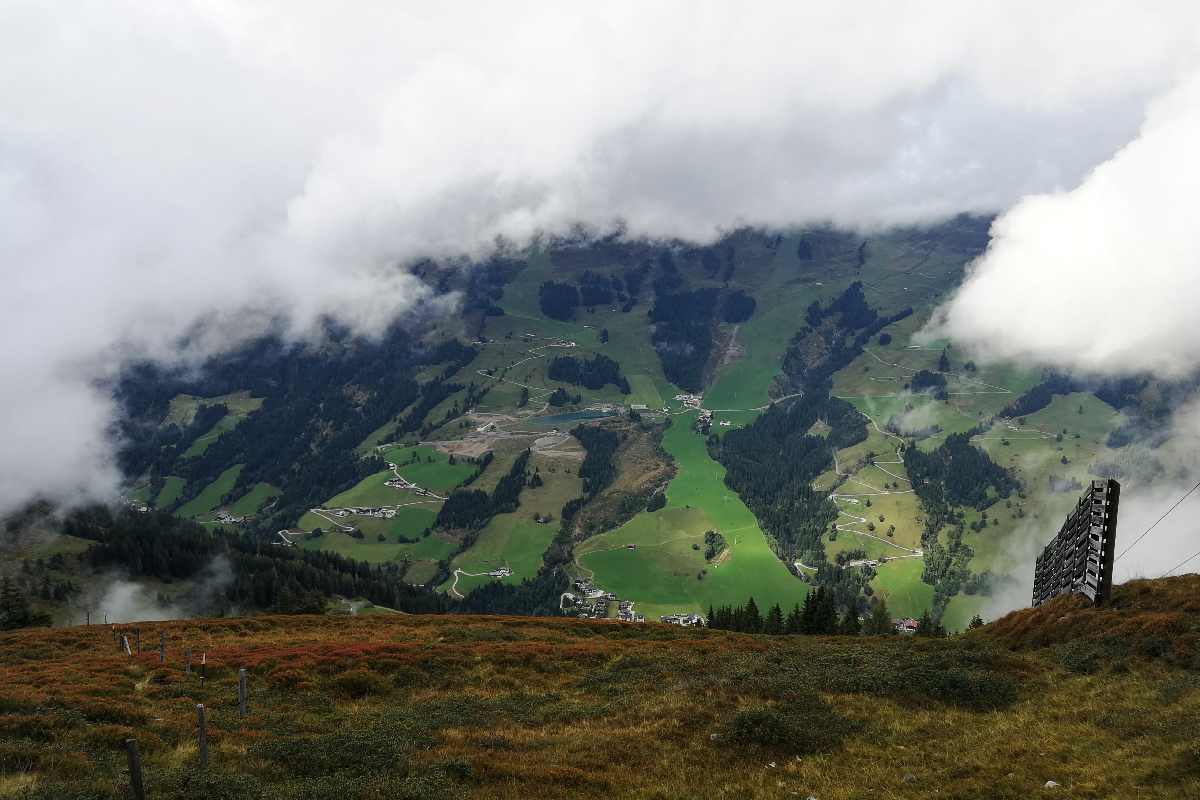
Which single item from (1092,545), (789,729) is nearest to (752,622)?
(1092,545)

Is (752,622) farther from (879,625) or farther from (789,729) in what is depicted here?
(789,729)

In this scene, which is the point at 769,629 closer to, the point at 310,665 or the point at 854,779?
the point at 310,665

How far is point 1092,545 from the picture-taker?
4138cm

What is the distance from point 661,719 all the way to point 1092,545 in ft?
109

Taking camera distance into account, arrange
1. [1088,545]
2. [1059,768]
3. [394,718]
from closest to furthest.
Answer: [1059,768], [394,718], [1088,545]

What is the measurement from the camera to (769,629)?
10494 cm

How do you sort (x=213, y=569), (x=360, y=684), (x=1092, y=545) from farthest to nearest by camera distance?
(x=213, y=569) < (x=1092, y=545) < (x=360, y=684)

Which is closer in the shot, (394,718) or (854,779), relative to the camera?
(854,779)

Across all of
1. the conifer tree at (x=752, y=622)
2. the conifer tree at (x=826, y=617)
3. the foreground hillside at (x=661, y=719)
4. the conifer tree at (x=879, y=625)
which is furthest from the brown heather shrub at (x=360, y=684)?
the conifer tree at (x=879, y=625)

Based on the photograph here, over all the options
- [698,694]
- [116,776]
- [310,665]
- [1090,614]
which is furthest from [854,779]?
[310,665]

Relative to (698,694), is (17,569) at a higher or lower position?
higher

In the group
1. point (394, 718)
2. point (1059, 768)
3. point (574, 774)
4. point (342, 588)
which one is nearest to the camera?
point (1059, 768)

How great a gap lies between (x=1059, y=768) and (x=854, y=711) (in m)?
9.49

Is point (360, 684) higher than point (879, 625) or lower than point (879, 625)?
higher
